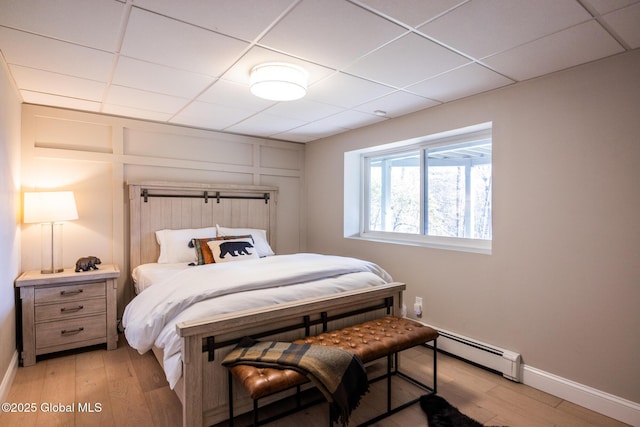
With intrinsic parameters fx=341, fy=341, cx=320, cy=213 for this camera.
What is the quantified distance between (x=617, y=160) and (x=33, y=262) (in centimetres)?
461

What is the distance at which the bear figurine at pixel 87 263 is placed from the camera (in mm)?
3016

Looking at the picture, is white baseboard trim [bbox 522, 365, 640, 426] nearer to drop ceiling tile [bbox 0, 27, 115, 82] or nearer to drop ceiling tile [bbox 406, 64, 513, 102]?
drop ceiling tile [bbox 406, 64, 513, 102]

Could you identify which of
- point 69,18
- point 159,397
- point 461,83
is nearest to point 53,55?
point 69,18

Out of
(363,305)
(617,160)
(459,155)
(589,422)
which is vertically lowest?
(589,422)

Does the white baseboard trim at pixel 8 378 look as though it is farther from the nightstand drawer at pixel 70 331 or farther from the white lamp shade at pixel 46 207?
the white lamp shade at pixel 46 207

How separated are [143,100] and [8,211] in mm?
1310

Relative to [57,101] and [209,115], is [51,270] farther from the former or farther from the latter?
[209,115]

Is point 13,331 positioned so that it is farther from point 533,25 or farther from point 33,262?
point 533,25

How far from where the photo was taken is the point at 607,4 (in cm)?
156

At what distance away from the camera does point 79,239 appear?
3.34 metres

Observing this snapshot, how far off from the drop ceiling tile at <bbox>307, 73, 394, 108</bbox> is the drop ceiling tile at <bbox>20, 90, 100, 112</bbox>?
80.1 inches

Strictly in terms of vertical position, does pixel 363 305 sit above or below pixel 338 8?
below

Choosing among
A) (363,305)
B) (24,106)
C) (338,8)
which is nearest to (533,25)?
(338,8)

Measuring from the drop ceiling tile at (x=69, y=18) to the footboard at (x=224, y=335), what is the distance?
158 centimetres
